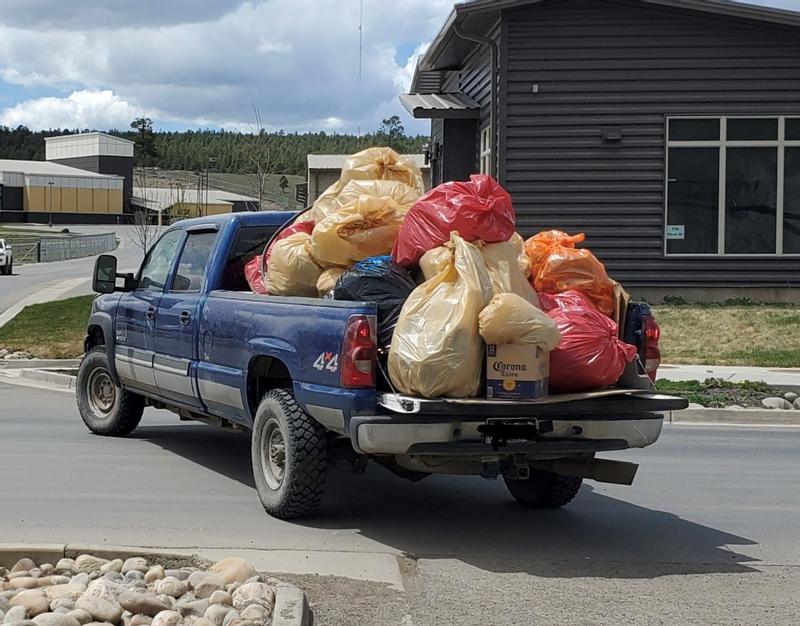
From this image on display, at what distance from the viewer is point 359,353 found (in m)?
6.89

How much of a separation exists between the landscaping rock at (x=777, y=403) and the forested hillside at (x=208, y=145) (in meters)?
39.9

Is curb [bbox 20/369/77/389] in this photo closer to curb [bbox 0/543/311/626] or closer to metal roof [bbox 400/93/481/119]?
metal roof [bbox 400/93/481/119]

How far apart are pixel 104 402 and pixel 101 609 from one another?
6.13 metres

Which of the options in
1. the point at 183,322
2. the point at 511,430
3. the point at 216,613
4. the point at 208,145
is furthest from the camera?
the point at 208,145

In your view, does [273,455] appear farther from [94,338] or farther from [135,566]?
[94,338]

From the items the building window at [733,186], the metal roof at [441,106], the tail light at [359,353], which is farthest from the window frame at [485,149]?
the tail light at [359,353]

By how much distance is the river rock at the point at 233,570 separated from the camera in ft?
19.2

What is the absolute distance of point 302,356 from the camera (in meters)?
7.35

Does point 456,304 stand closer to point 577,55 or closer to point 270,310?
point 270,310

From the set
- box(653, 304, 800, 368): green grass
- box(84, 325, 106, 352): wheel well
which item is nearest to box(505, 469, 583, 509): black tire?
box(84, 325, 106, 352): wheel well

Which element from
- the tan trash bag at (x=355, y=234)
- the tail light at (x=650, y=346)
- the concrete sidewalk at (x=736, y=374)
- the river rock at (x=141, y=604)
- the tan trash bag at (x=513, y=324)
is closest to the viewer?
the river rock at (x=141, y=604)

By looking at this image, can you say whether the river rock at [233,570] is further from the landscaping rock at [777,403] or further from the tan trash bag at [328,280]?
the landscaping rock at [777,403]

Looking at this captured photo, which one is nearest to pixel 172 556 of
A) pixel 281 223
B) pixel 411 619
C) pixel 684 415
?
pixel 411 619

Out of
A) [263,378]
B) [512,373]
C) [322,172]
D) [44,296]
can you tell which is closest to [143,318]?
[263,378]
